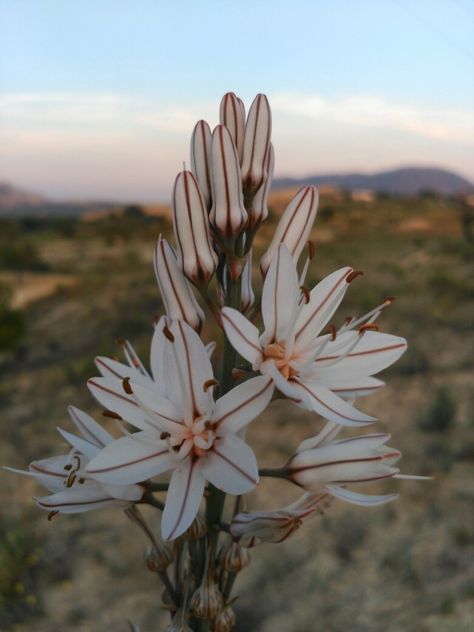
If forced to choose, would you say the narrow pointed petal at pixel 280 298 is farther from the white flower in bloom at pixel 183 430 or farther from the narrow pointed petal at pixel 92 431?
the narrow pointed petal at pixel 92 431

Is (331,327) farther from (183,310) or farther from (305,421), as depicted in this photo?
(305,421)

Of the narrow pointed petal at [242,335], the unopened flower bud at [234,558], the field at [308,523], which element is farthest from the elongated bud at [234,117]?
the field at [308,523]

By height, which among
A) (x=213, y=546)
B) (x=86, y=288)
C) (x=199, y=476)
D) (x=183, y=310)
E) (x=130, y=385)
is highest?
(x=183, y=310)

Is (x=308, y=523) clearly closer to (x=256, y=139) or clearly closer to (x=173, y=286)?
(x=173, y=286)

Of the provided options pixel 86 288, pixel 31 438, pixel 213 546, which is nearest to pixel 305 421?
pixel 31 438

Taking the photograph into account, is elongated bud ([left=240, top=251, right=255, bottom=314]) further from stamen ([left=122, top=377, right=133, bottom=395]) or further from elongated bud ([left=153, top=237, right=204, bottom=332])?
stamen ([left=122, top=377, right=133, bottom=395])

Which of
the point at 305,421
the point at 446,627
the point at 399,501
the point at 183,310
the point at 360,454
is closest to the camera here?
the point at 360,454
